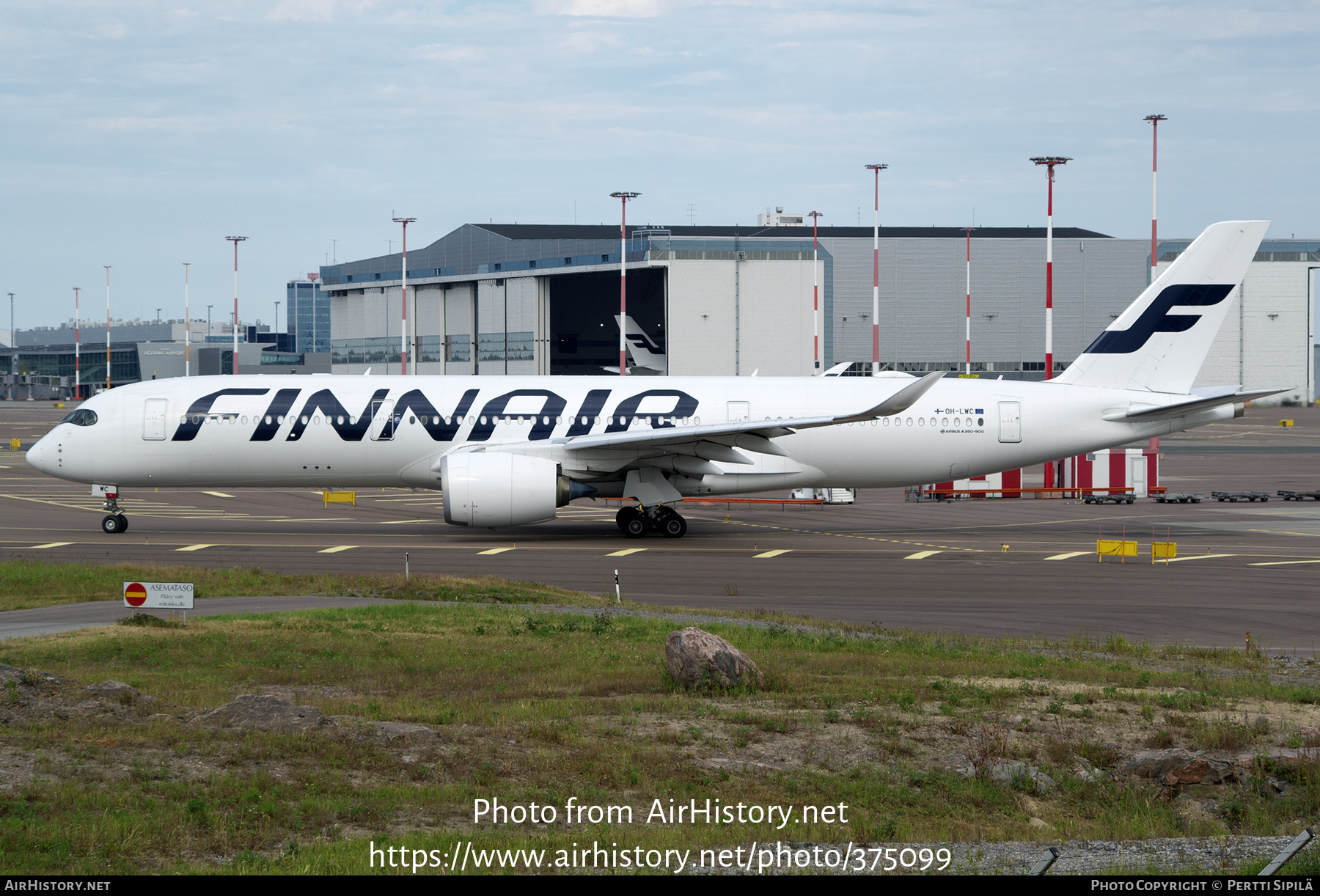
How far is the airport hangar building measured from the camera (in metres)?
108

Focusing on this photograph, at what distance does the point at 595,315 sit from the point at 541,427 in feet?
287

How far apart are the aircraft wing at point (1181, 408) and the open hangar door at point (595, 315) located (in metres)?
66.9

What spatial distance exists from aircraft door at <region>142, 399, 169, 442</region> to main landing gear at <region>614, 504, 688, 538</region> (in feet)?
45.9

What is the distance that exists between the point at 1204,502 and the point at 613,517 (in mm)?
23055

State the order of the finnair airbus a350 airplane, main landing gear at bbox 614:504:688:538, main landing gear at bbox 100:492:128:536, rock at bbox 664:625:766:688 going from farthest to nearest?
main landing gear at bbox 614:504:688:538
main landing gear at bbox 100:492:128:536
the finnair airbus a350 airplane
rock at bbox 664:625:766:688

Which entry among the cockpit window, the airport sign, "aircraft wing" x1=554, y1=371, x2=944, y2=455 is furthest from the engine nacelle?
the airport sign

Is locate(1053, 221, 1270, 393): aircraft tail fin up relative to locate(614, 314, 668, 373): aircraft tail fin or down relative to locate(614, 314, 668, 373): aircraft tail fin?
down

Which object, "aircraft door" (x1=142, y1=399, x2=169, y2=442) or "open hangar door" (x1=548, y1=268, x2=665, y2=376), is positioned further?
"open hangar door" (x1=548, y1=268, x2=665, y2=376)

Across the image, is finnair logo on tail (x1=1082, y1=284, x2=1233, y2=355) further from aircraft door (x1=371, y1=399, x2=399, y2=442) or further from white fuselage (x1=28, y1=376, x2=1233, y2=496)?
aircraft door (x1=371, y1=399, x2=399, y2=442)

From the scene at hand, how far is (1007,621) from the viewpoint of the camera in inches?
895

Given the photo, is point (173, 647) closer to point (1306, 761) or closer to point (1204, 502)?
point (1306, 761)

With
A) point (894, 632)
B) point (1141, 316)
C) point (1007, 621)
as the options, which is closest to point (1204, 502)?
point (1141, 316)

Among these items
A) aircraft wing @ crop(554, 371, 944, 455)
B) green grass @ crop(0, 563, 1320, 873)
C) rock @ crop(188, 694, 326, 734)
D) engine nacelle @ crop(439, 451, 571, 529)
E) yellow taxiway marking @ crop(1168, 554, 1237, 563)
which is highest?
aircraft wing @ crop(554, 371, 944, 455)

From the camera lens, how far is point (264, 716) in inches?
518
